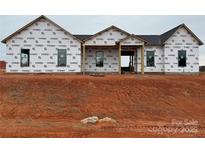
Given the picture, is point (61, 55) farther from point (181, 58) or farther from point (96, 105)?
point (96, 105)

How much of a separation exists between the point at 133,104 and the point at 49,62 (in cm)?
1415

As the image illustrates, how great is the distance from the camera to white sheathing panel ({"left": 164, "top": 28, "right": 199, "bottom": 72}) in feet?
115

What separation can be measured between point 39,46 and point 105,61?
6889 millimetres

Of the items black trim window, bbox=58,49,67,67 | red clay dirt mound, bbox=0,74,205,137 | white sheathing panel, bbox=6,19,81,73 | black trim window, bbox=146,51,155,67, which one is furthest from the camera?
black trim window, bbox=146,51,155,67

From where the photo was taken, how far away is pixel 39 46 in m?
32.7

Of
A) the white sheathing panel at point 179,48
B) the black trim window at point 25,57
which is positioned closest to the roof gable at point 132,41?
the white sheathing panel at point 179,48

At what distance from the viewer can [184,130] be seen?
1461 cm

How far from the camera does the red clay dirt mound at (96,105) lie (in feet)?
46.1

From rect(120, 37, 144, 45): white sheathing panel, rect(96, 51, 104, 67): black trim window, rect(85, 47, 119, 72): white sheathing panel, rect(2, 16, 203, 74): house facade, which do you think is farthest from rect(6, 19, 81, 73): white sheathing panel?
rect(120, 37, 144, 45): white sheathing panel

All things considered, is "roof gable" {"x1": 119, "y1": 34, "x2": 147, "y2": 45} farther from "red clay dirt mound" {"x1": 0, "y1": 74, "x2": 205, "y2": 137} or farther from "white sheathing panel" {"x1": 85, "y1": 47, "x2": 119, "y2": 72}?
"red clay dirt mound" {"x1": 0, "y1": 74, "x2": 205, "y2": 137}

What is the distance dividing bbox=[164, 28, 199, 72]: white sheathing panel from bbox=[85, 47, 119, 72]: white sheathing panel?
511 cm

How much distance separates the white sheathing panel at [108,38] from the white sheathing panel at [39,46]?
2605 millimetres

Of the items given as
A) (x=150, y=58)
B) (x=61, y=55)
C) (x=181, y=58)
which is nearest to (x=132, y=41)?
(x=150, y=58)

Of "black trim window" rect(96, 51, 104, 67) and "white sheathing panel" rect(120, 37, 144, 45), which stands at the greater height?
"white sheathing panel" rect(120, 37, 144, 45)
